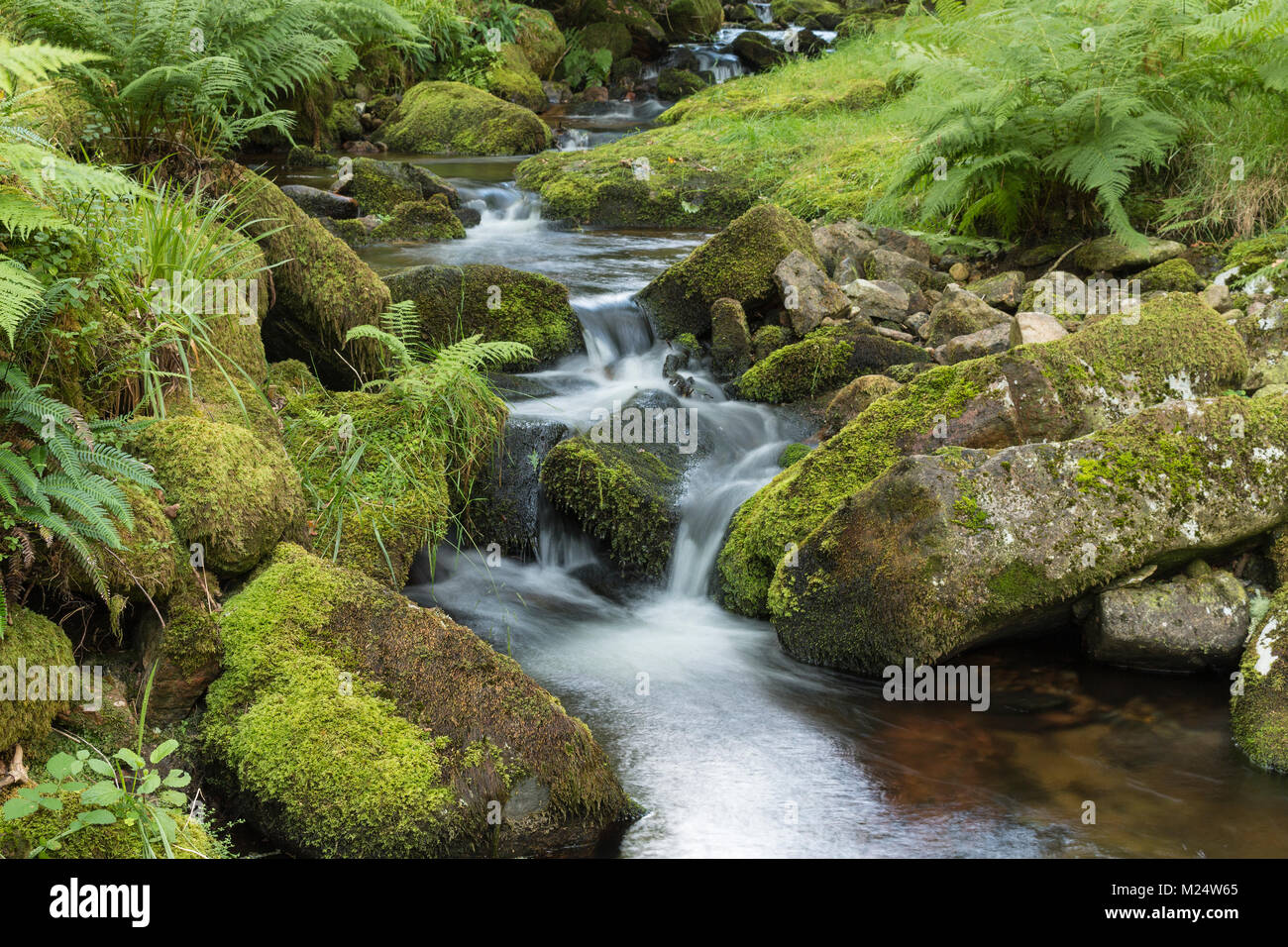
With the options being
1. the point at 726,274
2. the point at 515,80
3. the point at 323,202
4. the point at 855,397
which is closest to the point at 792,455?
the point at 855,397

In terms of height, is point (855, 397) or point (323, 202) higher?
point (323, 202)

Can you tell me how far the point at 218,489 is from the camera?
12.7ft

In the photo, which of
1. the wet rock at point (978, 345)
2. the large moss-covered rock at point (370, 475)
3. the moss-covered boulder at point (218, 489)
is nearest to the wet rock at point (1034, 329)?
the wet rock at point (978, 345)

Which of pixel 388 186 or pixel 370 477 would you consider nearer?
pixel 370 477

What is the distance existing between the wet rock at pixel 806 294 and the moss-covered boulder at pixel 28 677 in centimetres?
552

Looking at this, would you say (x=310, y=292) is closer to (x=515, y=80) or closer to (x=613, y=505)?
(x=613, y=505)

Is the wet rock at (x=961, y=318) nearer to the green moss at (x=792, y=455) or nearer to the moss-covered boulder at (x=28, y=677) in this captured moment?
the green moss at (x=792, y=455)

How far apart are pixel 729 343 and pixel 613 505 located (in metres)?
2.18

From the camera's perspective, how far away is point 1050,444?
4.82m

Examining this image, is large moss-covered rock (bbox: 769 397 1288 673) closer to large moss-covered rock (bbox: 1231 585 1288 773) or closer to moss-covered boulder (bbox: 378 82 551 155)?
large moss-covered rock (bbox: 1231 585 1288 773)

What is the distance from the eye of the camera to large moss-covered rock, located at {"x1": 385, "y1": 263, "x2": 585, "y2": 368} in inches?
275

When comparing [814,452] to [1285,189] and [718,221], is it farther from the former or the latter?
[718,221]

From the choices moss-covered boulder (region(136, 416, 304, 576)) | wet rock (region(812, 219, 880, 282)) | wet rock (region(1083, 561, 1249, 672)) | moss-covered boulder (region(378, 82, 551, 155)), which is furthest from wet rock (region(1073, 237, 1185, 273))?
moss-covered boulder (region(378, 82, 551, 155))

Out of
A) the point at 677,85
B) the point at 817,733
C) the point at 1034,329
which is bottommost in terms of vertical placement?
the point at 817,733
